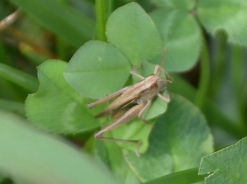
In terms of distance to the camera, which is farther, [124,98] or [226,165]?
[124,98]

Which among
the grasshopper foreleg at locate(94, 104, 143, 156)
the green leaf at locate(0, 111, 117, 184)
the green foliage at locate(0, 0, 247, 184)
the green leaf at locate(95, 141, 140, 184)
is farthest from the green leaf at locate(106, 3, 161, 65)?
the green leaf at locate(0, 111, 117, 184)

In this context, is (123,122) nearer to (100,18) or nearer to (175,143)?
(175,143)

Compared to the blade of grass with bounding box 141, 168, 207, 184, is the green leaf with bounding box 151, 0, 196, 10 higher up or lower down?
higher up

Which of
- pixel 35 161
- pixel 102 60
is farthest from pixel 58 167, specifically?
pixel 102 60

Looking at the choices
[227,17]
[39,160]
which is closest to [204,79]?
[227,17]

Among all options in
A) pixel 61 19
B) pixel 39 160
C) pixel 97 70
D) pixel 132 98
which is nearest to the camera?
pixel 39 160

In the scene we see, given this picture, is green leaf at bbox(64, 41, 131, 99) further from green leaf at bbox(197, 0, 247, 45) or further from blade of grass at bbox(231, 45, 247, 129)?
blade of grass at bbox(231, 45, 247, 129)

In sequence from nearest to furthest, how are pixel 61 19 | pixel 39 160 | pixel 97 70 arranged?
pixel 39 160 → pixel 97 70 → pixel 61 19
